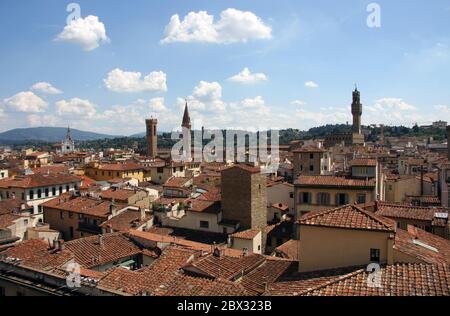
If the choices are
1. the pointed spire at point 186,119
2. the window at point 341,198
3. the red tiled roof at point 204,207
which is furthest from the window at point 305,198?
the pointed spire at point 186,119

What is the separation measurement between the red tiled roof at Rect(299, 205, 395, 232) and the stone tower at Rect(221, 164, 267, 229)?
57.2 ft

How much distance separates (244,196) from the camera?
3139 centimetres

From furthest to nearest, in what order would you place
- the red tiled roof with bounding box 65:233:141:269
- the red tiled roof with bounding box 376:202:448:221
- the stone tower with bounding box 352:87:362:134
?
the stone tower with bounding box 352:87:362:134 < the red tiled roof with bounding box 376:202:448:221 < the red tiled roof with bounding box 65:233:141:269

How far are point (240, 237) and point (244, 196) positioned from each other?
5175 millimetres

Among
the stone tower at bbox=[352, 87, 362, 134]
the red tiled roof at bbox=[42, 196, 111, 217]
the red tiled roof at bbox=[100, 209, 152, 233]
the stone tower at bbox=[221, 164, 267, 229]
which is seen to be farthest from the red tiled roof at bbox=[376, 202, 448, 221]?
the stone tower at bbox=[352, 87, 362, 134]

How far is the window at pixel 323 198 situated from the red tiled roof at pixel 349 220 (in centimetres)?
1708

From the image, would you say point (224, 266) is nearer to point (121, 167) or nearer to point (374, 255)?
point (374, 255)

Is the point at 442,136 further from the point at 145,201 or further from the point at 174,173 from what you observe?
the point at 145,201

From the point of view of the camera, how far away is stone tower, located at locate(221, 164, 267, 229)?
102 feet

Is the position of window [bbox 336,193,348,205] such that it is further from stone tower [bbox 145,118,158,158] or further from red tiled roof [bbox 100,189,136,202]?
stone tower [bbox 145,118,158,158]

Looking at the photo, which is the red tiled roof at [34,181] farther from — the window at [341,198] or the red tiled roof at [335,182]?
the window at [341,198]

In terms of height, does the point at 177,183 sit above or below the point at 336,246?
below

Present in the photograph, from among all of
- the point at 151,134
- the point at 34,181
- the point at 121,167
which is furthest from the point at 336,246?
the point at 151,134
